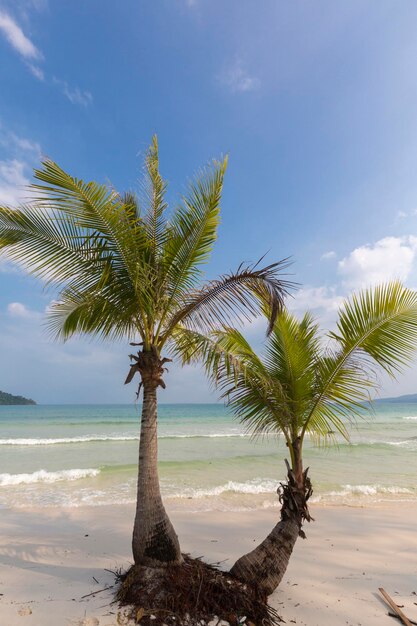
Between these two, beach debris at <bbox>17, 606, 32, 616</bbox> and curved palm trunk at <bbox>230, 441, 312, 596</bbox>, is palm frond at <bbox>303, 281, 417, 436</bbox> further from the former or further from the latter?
beach debris at <bbox>17, 606, 32, 616</bbox>

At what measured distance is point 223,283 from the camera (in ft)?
15.8

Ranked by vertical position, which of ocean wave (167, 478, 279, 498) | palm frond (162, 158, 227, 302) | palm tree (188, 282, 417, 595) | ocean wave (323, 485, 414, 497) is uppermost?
palm frond (162, 158, 227, 302)

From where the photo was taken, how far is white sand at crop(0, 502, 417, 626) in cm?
408

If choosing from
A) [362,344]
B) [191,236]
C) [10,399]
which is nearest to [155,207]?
[191,236]

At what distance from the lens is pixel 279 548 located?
174 inches

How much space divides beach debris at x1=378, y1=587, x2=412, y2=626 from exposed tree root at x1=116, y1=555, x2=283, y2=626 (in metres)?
1.37

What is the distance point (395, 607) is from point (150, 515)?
2.98 metres

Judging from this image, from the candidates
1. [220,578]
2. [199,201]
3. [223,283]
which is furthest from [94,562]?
[199,201]

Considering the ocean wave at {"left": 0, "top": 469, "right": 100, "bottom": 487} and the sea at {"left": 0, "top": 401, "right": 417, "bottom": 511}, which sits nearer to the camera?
the sea at {"left": 0, "top": 401, "right": 417, "bottom": 511}

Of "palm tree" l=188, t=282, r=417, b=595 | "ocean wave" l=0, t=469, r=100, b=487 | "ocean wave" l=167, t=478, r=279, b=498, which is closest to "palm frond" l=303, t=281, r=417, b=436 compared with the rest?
"palm tree" l=188, t=282, r=417, b=595

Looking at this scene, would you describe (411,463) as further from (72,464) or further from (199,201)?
(199,201)

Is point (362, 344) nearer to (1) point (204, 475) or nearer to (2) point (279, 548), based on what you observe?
(2) point (279, 548)

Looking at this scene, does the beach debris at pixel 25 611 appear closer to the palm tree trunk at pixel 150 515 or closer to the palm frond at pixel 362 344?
the palm tree trunk at pixel 150 515

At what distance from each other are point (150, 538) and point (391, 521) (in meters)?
6.85
